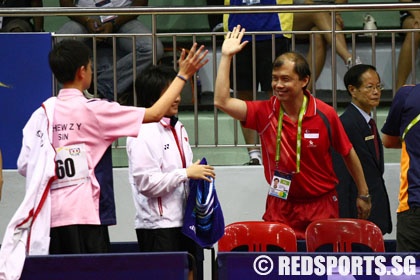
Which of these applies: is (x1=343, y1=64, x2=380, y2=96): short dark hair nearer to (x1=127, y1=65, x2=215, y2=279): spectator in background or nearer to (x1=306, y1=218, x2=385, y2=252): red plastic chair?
(x1=306, y1=218, x2=385, y2=252): red plastic chair

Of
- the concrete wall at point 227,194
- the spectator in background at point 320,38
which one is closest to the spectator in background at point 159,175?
the concrete wall at point 227,194

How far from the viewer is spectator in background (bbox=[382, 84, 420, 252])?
5750 mm

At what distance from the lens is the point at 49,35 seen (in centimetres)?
747

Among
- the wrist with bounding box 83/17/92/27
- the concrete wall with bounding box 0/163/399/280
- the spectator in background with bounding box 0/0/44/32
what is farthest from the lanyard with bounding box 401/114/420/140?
the spectator in background with bounding box 0/0/44/32

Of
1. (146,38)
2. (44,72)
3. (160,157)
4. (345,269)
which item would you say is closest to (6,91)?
(44,72)

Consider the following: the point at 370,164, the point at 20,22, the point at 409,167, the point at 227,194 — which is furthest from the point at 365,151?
the point at 20,22

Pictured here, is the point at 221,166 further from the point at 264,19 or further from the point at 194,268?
the point at 194,268

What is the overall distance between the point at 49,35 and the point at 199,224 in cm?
257

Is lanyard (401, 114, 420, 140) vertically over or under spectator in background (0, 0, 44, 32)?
under

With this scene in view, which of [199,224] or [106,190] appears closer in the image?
[106,190]

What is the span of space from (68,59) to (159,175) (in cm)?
90

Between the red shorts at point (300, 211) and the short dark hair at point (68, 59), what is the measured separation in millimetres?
1841

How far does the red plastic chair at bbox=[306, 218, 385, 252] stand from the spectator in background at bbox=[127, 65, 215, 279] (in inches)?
28.6

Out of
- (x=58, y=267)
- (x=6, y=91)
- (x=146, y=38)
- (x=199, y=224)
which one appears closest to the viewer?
(x=58, y=267)
